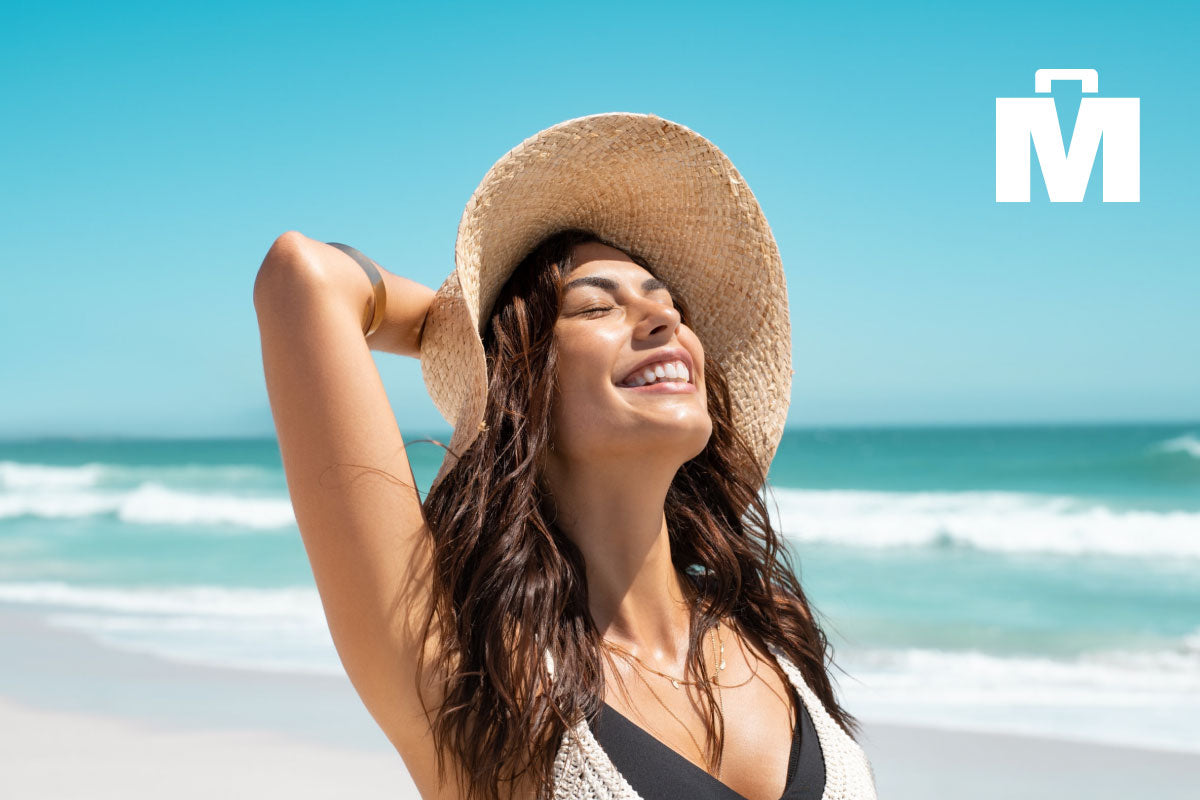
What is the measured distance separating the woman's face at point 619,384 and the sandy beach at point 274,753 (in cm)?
382

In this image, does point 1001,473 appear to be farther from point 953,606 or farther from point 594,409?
point 594,409

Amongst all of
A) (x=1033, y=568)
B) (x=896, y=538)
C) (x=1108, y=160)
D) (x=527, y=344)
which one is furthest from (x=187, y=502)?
(x=527, y=344)

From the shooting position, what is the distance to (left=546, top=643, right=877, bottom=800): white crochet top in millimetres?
1748

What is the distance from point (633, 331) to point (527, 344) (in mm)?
225

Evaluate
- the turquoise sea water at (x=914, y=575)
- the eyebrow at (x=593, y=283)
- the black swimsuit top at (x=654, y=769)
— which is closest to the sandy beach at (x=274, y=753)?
the turquoise sea water at (x=914, y=575)

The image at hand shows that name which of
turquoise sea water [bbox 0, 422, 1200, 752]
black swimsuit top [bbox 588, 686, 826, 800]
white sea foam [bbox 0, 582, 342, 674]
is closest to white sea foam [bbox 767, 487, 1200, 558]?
Answer: turquoise sea water [bbox 0, 422, 1200, 752]

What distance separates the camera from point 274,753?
572cm

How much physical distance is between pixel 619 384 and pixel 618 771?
75 centimetres

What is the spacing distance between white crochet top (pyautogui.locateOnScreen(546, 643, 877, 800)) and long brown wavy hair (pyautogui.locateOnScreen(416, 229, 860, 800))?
2 cm

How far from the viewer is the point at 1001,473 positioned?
77.8 ft

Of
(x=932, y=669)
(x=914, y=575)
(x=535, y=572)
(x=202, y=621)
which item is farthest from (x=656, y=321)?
(x=914, y=575)

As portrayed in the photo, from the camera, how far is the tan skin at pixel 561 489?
1.72 metres

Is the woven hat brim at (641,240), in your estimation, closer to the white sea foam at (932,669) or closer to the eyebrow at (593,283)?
the eyebrow at (593,283)

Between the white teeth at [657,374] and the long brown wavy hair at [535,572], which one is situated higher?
the white teeth at [657,374]
